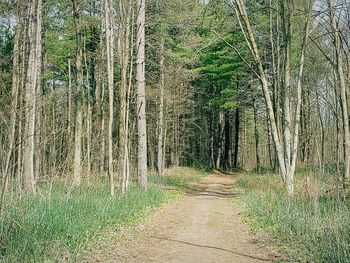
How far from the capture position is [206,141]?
42.5m

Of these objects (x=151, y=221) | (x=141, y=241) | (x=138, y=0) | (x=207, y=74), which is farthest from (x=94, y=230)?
(x=207, y=74)

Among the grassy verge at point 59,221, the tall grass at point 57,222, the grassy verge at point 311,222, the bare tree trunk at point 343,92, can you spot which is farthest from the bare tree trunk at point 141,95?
the bare tree trunk at point 343,92

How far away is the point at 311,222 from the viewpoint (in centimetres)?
805

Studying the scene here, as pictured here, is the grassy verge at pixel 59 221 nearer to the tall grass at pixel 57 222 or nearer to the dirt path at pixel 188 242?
the tall grass at pixel 57 222

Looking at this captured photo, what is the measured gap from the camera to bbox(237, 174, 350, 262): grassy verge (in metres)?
6.35

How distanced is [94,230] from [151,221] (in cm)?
260

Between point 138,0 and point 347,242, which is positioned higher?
point 138,0

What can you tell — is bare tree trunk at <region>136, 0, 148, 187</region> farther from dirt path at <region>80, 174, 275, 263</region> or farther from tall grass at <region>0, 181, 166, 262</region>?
tall grass at <region>0, 181, 166, 262</region>

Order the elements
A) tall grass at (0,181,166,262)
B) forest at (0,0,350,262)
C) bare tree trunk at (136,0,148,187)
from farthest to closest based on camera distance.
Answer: bare tree trunk at (136,0,148,187) < forest at (0,0,350,262) < tall grass at (0,181,166,262)

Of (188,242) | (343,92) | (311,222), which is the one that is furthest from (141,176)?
(311,222)

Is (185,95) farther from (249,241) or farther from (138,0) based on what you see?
(249,241)

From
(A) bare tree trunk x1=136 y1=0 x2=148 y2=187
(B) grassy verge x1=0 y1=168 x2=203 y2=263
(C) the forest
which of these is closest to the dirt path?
(C) the forest

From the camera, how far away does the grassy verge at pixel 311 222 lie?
20.8ft

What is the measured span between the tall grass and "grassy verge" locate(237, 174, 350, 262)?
10.9 ft
